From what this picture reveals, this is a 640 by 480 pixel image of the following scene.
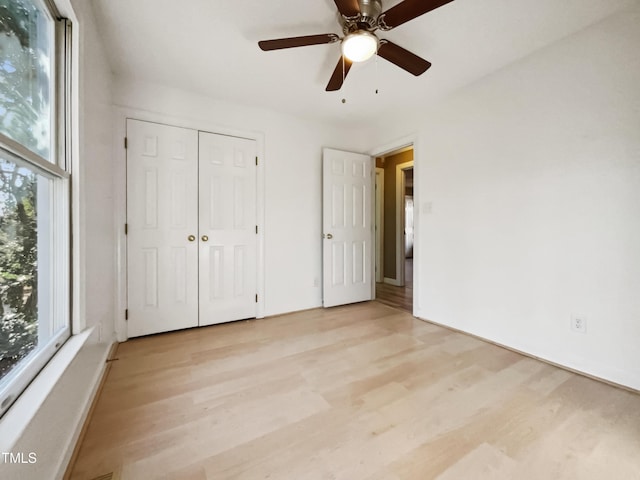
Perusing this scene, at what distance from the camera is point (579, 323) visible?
1863mm

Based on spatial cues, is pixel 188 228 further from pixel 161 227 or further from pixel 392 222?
pixel 392 222

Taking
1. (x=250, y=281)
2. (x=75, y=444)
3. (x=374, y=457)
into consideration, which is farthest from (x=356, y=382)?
(x=250, y=281)

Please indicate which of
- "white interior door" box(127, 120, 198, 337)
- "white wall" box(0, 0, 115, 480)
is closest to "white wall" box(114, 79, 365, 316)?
"white interior door" box(127, 120, 198, 337)

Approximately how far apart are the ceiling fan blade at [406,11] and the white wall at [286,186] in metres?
1.80

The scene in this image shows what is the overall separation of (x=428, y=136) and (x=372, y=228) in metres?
1.36

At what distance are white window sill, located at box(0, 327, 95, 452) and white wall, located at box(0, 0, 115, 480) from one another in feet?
0.10

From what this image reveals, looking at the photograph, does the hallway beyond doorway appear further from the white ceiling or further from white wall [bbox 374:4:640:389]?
the white ceiling

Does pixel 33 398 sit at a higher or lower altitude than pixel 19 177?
lower

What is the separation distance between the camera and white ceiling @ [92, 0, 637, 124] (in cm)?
165

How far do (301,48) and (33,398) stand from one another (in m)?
2.45

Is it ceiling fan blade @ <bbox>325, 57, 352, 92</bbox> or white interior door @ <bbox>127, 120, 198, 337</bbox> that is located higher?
ceiling fan blade @ <bbox>325, 57, 352, 92</bbox>

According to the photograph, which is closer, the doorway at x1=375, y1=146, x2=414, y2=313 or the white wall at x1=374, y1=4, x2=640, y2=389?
the white wall at x1=374, y1=4, x2=640, y2=389

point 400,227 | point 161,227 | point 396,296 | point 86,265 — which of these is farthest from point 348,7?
point 400,227

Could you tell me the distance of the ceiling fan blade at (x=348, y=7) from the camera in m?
1.36
